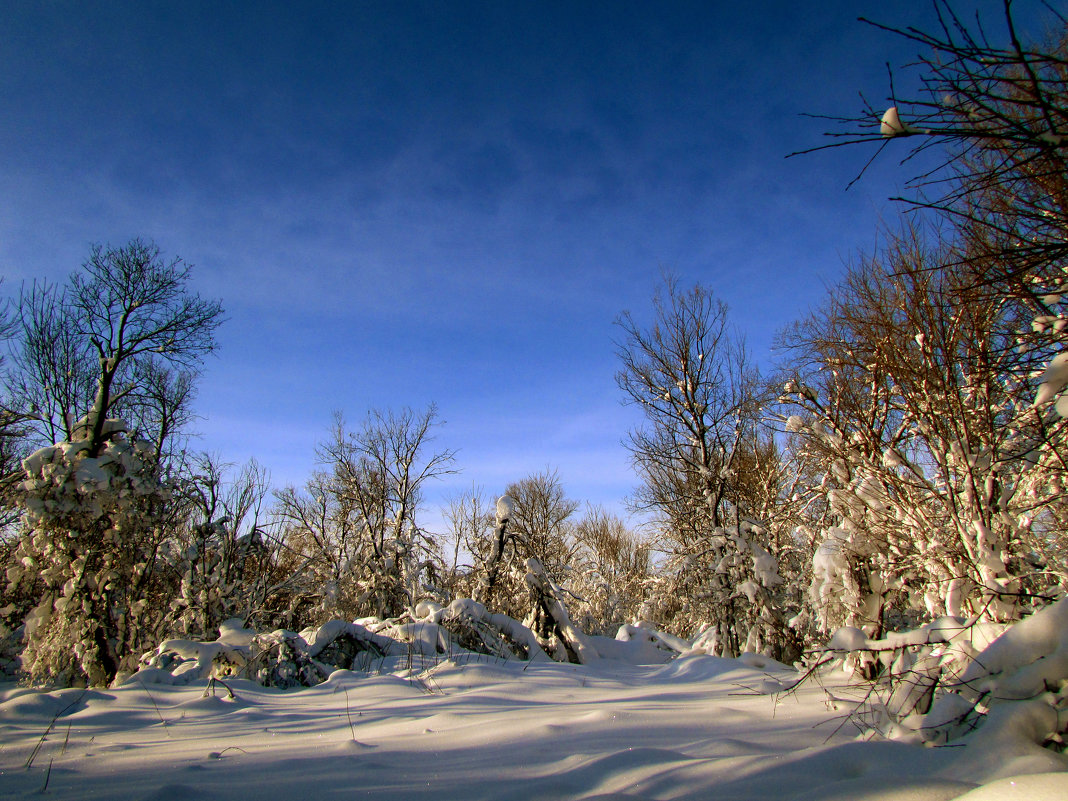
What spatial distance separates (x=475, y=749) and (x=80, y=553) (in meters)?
7.51

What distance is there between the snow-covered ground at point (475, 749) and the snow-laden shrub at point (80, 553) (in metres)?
2.77

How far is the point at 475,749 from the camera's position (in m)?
2.87

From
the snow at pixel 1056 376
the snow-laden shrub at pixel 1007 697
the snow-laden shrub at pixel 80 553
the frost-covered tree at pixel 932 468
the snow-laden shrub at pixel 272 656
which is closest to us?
the snow-laden shrub at pixel 1007 697

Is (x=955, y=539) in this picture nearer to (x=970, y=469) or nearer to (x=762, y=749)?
(x=970, y=469)

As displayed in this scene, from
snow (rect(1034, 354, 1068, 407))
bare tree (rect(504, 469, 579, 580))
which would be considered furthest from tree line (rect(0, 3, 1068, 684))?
bare tree (rect(504, 469, 579, 580))

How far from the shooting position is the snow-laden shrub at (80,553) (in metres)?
7.10

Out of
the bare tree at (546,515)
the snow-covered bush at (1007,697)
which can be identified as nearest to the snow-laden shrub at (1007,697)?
the snow-covered bush at (1007,697)

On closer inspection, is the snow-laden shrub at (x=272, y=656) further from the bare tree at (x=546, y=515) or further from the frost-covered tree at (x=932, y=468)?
the bare tree at (x=546, y=515)

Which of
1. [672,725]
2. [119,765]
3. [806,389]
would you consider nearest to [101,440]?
[119,765]

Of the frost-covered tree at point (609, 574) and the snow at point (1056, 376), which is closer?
the snow at point (1056, 376)

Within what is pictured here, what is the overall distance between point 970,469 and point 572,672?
4.79 m

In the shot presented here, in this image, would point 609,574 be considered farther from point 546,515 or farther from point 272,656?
point 272,656

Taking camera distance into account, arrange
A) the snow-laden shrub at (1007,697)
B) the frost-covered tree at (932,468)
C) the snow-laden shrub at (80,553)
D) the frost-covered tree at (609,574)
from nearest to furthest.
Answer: the snow-laden shrub at (1007,697) → the frost-covered tree at (932,468) → the snow-laden shrub at (80,553) → the frost-covered tree at (609,574)

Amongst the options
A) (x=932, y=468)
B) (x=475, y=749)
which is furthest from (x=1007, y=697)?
(x=932, y=468)
